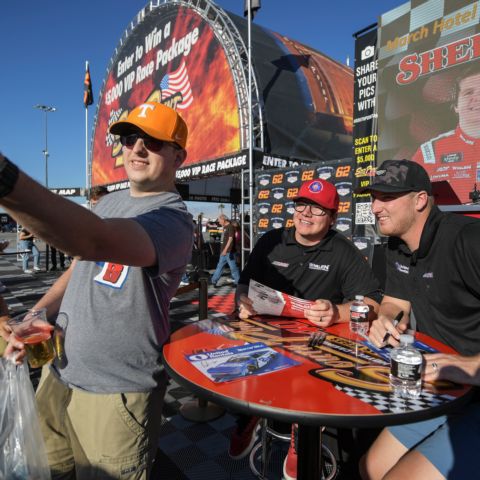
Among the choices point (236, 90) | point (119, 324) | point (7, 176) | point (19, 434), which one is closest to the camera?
point (7, 176)

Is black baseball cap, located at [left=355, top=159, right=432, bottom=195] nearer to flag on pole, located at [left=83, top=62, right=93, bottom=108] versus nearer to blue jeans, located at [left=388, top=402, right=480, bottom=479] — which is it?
blue jeans, located at [left=388, top=402, right=480, bottom=479]

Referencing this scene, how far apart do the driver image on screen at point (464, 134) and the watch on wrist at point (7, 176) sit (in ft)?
14.7

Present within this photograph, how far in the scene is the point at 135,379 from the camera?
1.27m

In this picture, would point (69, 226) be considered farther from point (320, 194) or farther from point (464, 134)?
point (464, 134)

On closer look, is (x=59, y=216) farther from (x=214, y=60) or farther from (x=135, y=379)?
(x=214, y=60)

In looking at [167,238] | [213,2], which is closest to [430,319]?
[167,238]

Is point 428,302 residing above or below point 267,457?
above

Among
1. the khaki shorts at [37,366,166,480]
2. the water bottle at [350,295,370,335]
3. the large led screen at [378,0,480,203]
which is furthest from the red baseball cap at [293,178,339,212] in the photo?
the large led screen at [378,0,480,203]

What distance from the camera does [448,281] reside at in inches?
65.9

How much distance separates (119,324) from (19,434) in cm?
44

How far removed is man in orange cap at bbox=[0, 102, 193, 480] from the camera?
47.1 inches

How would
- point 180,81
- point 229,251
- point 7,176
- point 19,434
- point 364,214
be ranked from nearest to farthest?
point 7,176, point 19,434, point 364,214, point 229,251, point 180,81

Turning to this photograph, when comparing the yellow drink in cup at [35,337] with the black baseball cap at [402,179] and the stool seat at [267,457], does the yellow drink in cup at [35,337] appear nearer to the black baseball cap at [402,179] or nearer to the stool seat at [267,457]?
the stool seat at [267,457]

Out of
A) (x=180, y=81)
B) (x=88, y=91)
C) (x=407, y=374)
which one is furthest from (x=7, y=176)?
(x=88, y=91)
